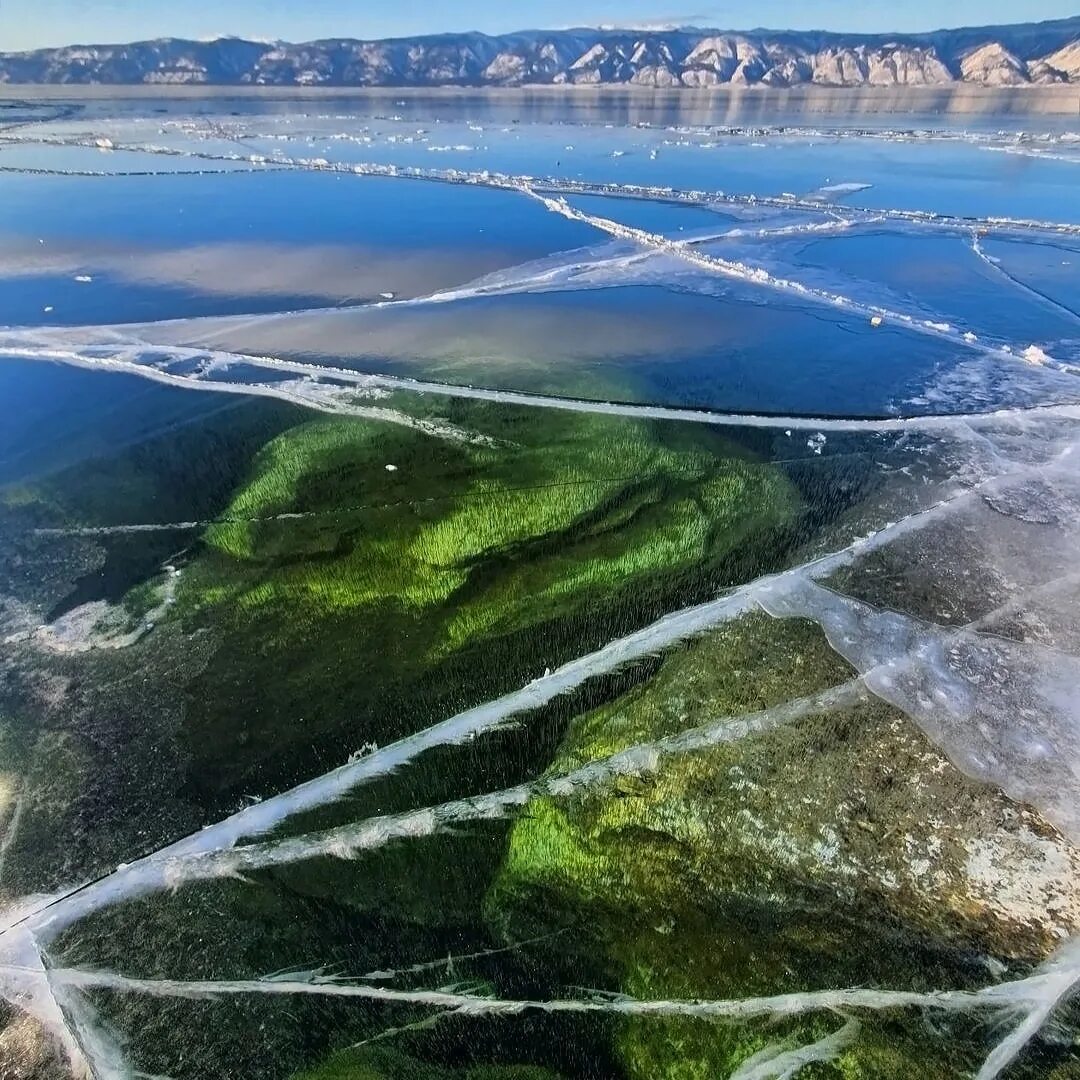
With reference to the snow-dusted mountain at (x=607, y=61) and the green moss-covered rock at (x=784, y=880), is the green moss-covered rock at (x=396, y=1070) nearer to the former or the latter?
the green moss-covered rock at (x=784, y=880)

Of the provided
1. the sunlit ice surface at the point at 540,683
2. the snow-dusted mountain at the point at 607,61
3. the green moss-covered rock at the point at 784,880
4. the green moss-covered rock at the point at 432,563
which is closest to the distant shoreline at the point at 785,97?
the snow-dusted mountain at the point at 607,61

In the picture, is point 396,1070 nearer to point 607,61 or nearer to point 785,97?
point 785,97

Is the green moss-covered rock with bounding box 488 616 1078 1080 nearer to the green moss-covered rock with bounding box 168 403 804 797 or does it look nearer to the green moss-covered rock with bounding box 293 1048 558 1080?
the green moss-covered rock with bounding box 293 1048 558 1080

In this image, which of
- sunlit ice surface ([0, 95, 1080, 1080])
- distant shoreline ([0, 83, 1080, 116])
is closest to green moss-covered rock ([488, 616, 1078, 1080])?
sunlit ice surface ([0, 95, 1080, 1080])

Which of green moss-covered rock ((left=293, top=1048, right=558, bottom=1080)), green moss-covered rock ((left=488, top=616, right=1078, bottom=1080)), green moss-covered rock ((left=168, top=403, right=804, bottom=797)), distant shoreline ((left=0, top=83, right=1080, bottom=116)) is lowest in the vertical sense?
green moss-covered rock ((left=293, top=1048, right=558, bottom=1080))

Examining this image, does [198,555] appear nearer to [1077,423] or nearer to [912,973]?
[912,973]

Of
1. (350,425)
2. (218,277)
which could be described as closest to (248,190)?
(218,277)

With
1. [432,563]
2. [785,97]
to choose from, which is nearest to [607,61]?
[785,97]
